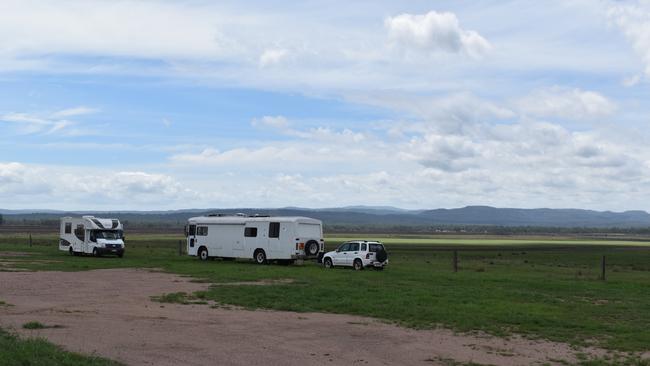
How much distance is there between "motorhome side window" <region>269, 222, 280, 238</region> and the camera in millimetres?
41450

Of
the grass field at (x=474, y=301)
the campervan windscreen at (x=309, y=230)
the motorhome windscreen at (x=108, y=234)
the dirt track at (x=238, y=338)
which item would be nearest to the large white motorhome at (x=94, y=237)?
the motorhome windscreen at (x=108, y=234)

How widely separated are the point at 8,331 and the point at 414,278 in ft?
64.5

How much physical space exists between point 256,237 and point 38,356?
31530 mm

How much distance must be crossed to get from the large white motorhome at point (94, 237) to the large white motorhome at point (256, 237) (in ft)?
18.6

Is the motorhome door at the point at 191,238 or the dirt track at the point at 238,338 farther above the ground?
the motorhome door at the point at 191,238

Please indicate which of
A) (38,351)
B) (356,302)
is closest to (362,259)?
(356,302)

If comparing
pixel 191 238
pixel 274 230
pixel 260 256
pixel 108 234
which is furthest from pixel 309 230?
pixel 108 234

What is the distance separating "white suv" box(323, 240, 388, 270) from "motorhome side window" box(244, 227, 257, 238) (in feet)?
19.3

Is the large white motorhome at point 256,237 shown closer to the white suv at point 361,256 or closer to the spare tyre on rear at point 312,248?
the spare tyre on rear at point 312,248

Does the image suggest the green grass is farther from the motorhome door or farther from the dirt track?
the motorhome door

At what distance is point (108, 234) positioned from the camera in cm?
5034

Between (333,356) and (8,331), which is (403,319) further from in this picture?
(8,331)

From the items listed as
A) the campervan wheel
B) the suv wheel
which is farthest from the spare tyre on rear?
the suv wheel

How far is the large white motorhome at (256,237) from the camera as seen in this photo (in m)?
40.8
